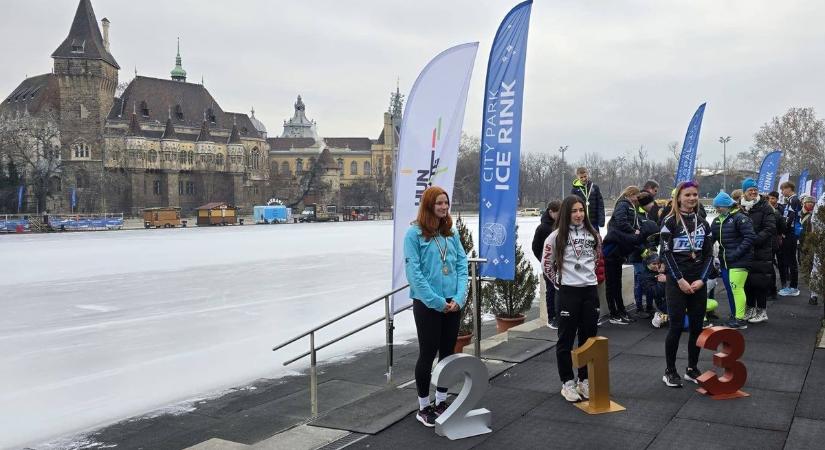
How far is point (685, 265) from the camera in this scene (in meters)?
5.46

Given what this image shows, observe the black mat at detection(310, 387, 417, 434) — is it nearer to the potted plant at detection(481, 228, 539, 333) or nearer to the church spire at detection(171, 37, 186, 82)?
the potted plant at detection(481, 228, 539, 333)

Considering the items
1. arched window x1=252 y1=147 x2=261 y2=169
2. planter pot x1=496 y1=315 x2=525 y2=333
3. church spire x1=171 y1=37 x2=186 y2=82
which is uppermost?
church spire x1=171 y1=37 x2=186 y2=82

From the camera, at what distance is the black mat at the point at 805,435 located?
4.15m

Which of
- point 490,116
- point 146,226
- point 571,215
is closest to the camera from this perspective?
point 571,215

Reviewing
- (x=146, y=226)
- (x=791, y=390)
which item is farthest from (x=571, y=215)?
(x=146, y=226)

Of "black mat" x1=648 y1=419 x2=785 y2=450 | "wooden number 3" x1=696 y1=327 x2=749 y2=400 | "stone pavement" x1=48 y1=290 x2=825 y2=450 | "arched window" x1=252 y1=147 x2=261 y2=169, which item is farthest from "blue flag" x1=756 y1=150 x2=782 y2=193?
"arched window" x1=252 y1=147 x2=261 y2=169

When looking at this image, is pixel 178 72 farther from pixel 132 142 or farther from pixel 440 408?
pixel 440 408

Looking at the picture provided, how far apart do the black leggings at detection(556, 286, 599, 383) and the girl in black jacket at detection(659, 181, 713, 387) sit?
0.73 m

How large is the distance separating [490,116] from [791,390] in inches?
150

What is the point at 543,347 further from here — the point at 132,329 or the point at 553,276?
the point at 132,329

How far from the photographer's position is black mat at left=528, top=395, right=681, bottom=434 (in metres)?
4.70

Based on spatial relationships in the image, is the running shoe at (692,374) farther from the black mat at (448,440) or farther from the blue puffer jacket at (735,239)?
the blue puffer jacket at (735,239)

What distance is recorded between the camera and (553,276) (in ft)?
17.5

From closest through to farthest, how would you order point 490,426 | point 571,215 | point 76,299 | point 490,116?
point 490,426 < point 571,215 < point 490,116 < point 76,299
